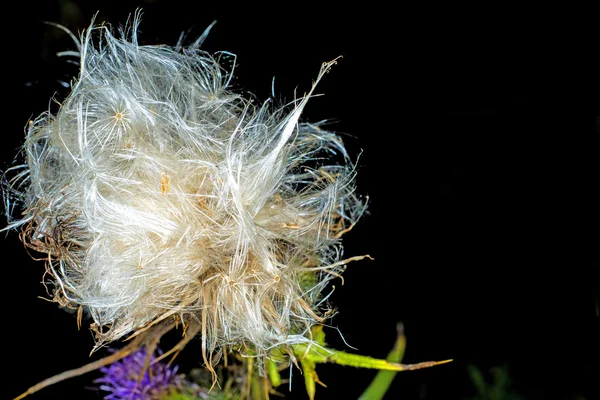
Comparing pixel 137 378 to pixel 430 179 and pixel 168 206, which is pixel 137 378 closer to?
pixel 168 206

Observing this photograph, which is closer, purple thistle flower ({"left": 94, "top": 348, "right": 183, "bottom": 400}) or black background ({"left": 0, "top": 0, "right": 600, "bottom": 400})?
purple thistle flower ({"left": 94, "top": 348, "right": 183, "bottom": 400})

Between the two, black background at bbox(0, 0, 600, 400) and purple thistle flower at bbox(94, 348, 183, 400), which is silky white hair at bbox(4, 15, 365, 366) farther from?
black background at bbox(0, 0, 600, 400)

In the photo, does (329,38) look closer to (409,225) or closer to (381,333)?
(409,225)

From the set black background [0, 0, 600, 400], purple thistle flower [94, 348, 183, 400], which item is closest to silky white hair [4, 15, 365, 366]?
purple thistle flower [94, 348, 183, 400]

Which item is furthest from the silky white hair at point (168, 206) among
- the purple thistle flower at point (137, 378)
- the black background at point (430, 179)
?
the black background at point (430, 179)

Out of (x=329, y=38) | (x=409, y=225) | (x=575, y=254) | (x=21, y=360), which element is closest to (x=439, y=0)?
(x=329, y=38)

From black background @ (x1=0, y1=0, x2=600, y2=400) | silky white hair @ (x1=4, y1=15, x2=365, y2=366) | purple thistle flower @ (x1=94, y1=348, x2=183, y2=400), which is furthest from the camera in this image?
black background @ (x1=0, y1=0, x2=600, y2=400)
